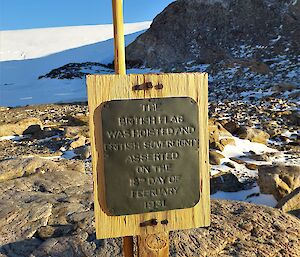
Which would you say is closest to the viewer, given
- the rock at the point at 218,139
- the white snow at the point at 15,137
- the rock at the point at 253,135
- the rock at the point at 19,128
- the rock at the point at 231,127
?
the rock at the point at 218,139

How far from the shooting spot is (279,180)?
16.7 feet

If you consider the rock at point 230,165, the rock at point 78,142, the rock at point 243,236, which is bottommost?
the rock at point 230,165

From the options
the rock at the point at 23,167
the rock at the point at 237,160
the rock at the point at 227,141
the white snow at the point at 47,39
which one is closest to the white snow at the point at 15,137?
the rock at the point at 23,167

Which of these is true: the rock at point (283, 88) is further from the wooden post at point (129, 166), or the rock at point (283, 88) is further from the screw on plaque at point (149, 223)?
the screw on plaque at point (149, 223)

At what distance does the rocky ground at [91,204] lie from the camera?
10.0ft

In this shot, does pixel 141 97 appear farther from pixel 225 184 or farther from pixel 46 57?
pixel 46 57

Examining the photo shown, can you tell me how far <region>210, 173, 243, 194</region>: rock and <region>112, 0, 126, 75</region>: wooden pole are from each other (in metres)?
3.80

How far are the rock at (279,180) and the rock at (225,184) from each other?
1.82 feet

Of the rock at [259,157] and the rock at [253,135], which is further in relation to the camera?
the rock at [253,135]

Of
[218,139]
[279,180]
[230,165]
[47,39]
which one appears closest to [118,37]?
[279,180]

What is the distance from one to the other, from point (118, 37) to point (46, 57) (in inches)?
1453

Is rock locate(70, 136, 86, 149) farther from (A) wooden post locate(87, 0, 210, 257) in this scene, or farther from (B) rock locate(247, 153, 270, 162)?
(A) wooden post locate(87, 0, 210, 257)

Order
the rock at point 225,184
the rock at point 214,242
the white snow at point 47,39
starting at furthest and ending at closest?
1. the white snow at point 47,39
2. the rock at point 225,184
3. the rock at point 214,242

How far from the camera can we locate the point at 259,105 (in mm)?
13984
